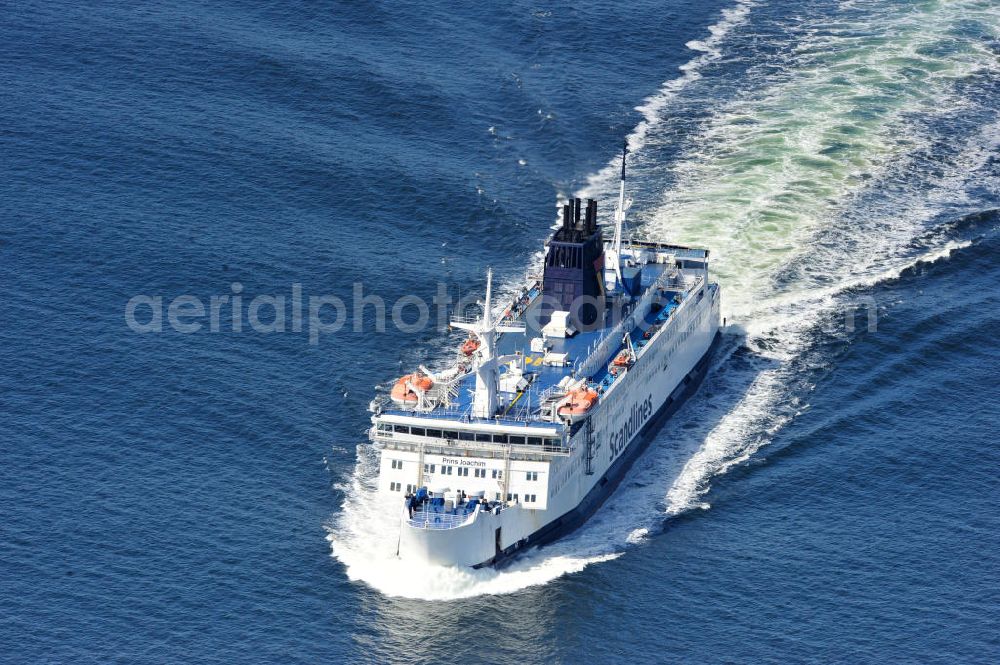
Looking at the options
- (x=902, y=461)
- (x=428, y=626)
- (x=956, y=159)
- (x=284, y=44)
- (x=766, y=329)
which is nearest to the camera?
(x=428, y=626)

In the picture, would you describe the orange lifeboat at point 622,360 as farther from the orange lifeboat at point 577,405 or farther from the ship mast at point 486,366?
the ship mast at point 486,366

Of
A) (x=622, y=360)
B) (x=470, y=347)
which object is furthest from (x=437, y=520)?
(x=622, y=360)

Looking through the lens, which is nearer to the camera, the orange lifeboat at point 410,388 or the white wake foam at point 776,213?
the orange lifeboat at point 410,388

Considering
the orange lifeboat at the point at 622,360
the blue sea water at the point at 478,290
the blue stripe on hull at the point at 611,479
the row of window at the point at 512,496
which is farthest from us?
the orange lifeboat at the point at 622,360

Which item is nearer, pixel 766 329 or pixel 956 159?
pixel 766 329

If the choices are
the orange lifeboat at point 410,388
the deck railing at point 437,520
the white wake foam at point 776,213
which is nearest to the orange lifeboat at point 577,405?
the white wake foam at point 776,213

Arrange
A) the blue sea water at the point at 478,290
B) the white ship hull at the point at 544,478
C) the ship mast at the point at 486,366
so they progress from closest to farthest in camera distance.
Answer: the blue sea water at the point at 478,290 < the white ship hull at the point at 544,478 < the ship mast at the point at 486,366

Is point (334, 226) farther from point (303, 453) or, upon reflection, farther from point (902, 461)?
point (902, 461)

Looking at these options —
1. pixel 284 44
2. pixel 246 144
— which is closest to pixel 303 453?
pixel 246 144
